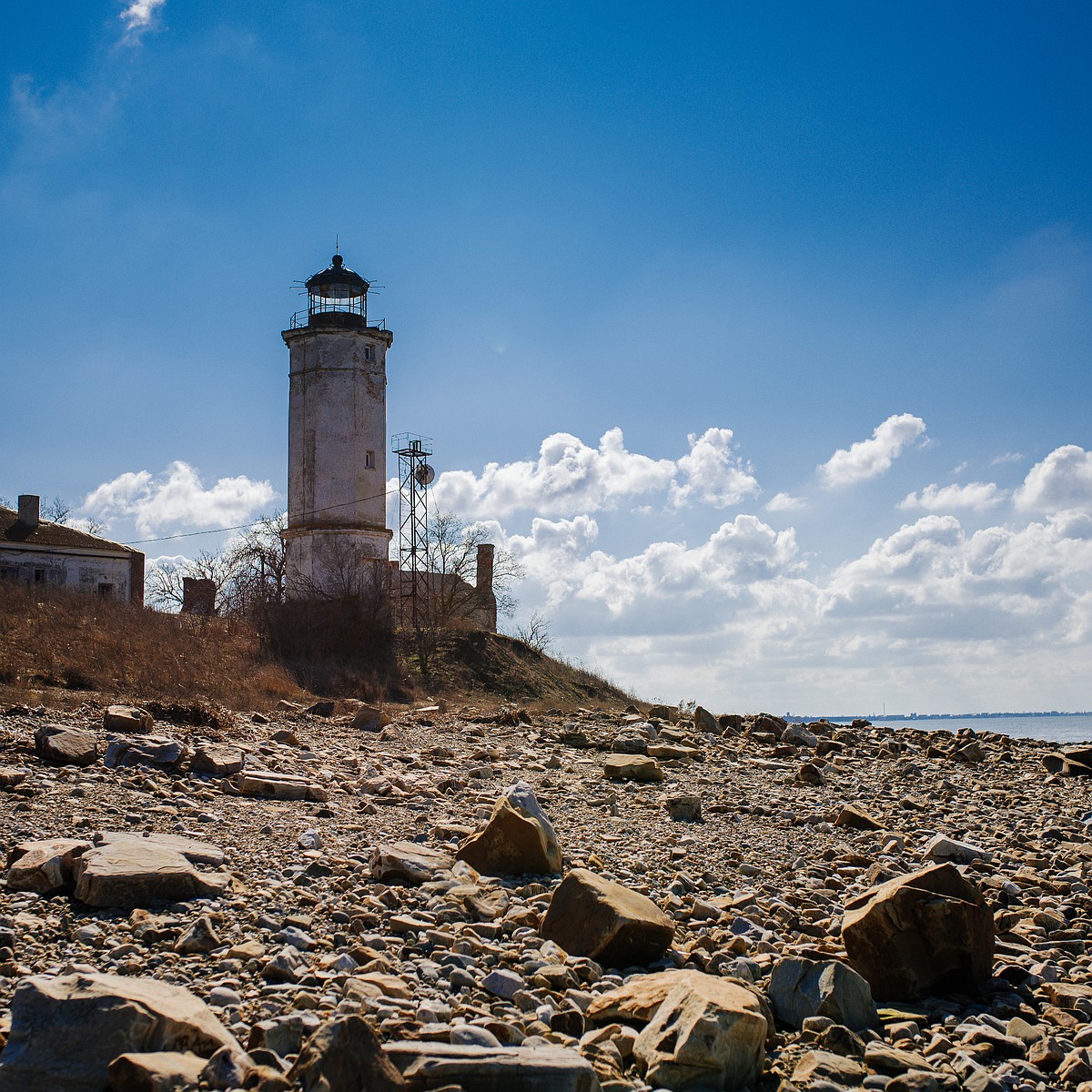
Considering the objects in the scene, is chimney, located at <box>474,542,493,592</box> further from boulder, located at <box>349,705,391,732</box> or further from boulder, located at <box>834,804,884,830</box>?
boulder, located at <box>834,804,884,830</box>

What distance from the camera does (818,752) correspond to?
61.0 ft

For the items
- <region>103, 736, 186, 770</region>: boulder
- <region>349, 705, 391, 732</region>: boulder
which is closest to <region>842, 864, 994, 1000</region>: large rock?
<region>103, 736, 186, 770</region>: boulder

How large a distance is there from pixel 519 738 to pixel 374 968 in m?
12.7

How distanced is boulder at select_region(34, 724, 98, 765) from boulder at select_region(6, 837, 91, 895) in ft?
11.2

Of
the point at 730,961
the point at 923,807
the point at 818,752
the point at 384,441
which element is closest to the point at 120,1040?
the point at 730,961

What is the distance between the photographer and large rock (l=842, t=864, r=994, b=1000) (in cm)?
598

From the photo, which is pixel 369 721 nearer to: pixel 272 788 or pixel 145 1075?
pixel 272 788

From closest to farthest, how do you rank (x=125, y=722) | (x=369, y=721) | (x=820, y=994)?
1. (x=820, y=994)
2. (x=125, y=722)
3. (x=369, y=721)

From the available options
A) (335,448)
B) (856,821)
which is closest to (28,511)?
(335,448)

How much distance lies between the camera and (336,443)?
3672 cm

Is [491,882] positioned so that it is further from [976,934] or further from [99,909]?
[976,934]

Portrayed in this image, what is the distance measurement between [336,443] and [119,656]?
20.4 meters

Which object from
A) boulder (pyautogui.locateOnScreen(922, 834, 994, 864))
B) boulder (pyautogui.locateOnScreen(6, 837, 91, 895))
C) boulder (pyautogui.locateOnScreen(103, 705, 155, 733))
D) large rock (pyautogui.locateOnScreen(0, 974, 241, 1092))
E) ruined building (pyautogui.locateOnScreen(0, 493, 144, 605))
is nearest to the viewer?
large rock (pyautogui.locateOnScreen(0, 974, 241, 1092))

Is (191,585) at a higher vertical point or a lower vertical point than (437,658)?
higher
